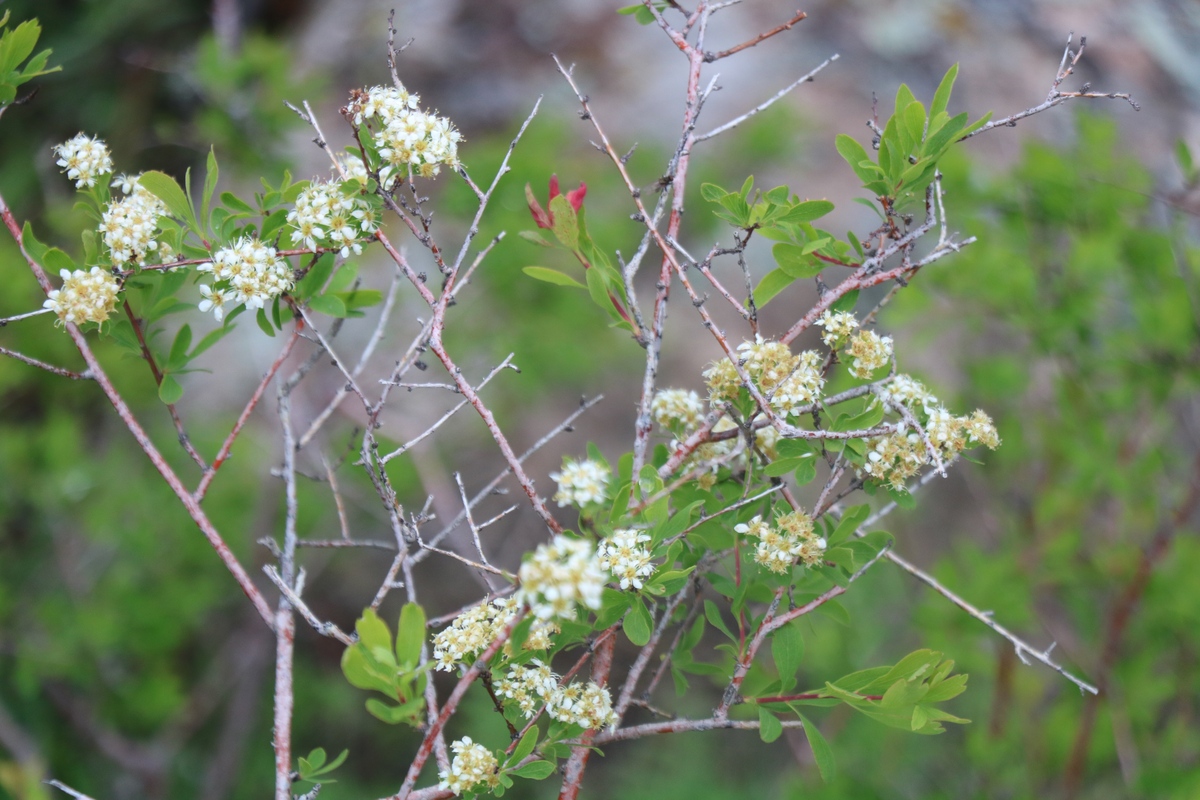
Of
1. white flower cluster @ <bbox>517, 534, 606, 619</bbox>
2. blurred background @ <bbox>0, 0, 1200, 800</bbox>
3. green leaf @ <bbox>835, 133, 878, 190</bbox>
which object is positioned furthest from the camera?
blurred background @ <bbox>0, 0, 1200, 800</bbox>

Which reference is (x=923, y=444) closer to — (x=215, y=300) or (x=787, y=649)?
(x=787, y=649)

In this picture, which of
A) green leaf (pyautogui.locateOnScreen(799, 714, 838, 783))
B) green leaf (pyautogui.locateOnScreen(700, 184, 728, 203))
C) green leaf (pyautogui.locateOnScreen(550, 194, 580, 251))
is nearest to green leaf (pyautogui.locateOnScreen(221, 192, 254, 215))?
green leaf (pyautogui.locateOnScreen(550, 194, 580, 251))

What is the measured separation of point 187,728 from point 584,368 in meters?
1.29

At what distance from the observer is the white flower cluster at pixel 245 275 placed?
23.4 inches

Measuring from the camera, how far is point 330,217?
61 centimetres

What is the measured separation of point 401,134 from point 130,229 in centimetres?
21

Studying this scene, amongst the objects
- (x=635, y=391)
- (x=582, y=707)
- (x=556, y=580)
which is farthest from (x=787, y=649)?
(x=635, y=391)

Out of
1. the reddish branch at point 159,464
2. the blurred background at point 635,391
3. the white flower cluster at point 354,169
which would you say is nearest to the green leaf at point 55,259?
the reddish branch at point 159,464

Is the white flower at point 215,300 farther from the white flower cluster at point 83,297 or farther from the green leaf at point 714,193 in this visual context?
the green leaf at point 714,193

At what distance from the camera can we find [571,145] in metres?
2.41

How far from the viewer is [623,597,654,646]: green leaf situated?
571 mm

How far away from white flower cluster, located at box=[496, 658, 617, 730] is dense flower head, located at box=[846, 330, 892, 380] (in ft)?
0.96

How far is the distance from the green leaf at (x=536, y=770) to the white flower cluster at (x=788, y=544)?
20 centimetres

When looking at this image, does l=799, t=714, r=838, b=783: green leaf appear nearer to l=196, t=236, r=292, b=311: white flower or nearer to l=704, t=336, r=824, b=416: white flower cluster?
l=704, t=336, r=824, b=416: white flower cluster
